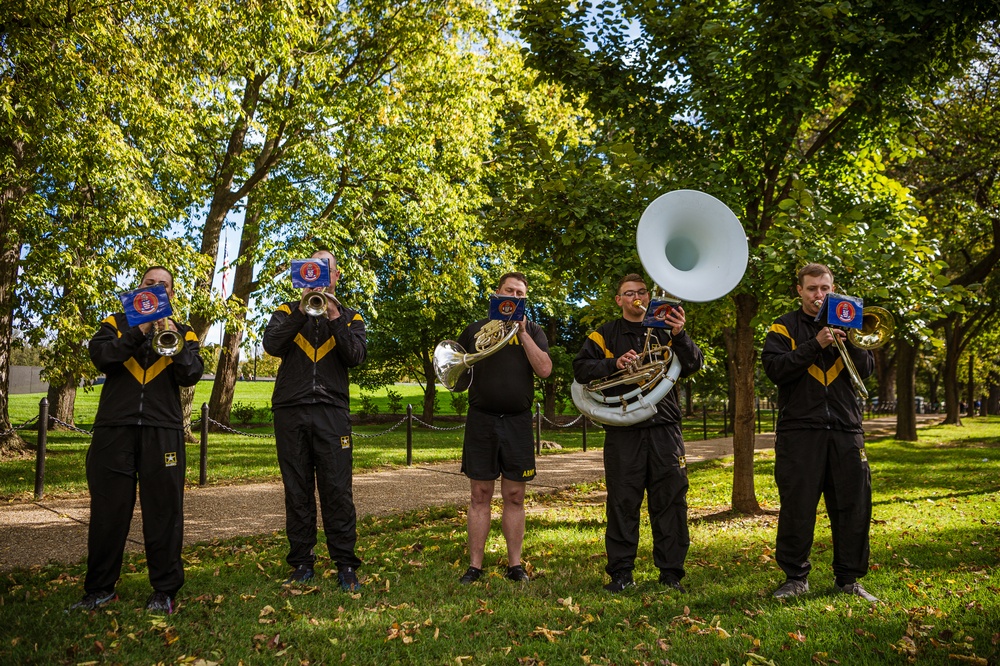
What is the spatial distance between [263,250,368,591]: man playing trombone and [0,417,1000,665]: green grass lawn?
0.26 m

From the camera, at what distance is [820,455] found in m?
4.21

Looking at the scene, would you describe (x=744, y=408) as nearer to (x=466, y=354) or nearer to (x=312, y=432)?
(x=466, y=354)

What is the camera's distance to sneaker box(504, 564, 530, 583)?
15.2 feet

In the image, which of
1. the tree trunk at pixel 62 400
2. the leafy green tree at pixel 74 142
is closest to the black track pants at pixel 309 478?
the leafy green tree at pixel 74 142

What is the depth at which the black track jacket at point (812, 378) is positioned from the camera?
13.8 feet

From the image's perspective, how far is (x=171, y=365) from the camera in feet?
13.7

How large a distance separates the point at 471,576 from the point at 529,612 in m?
0.78

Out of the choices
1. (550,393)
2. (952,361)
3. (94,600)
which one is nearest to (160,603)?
(94,600)

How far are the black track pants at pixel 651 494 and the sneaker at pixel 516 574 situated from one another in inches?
22.1

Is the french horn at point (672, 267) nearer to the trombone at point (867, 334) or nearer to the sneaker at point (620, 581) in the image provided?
the trombone at point (867, 334)

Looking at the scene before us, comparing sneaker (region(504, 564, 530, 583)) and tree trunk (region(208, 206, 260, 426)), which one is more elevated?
tree trunk (region(208, 206, 260, 426))

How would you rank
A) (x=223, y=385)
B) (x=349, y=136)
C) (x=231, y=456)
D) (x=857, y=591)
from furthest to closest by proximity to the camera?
1. (x=223, y=385)
2. (x=349, y=136)
3. (x=231, y=456)
4. (x=857, y=591)

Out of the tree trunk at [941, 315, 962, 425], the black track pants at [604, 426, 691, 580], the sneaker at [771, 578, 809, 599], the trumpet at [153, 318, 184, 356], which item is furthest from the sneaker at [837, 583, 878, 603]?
the tree trunk at [941, 315, 962, 425]

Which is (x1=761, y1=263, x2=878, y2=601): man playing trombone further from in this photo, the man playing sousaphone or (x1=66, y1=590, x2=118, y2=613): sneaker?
(x1=66, y1=590, x2=118, y2=613): sneaker
